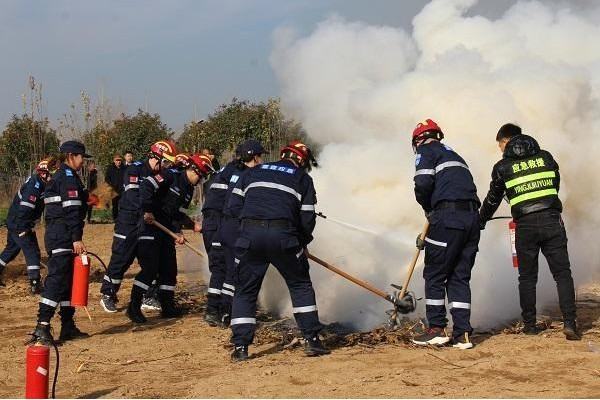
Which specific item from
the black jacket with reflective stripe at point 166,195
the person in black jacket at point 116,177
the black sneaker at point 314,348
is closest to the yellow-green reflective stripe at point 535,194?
the black sneaker at point 314,348

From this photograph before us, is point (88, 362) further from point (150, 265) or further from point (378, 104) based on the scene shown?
point (378, 104)

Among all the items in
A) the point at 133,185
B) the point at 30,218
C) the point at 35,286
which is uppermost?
the point at 133,185

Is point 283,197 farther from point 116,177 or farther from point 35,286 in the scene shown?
point 116,177

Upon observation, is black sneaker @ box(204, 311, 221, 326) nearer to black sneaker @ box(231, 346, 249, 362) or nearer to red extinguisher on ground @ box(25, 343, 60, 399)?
black sneaker @ box(231, 346, 249, 362)

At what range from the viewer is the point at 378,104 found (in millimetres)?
9844

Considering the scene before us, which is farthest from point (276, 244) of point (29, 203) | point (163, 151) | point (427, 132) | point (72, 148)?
A: point (29, 203)

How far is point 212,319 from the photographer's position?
327 inches

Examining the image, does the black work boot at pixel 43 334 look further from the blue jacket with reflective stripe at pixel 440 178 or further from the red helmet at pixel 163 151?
the blue jacket with reflective stripe at pixel 440 178

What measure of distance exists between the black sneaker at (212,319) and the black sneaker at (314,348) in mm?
1999

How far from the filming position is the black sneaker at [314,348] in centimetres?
646

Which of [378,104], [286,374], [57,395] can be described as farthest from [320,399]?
[378,104]

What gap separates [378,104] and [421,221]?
1.87 m

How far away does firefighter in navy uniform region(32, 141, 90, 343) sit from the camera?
24.0ft

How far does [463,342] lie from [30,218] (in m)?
6.60
